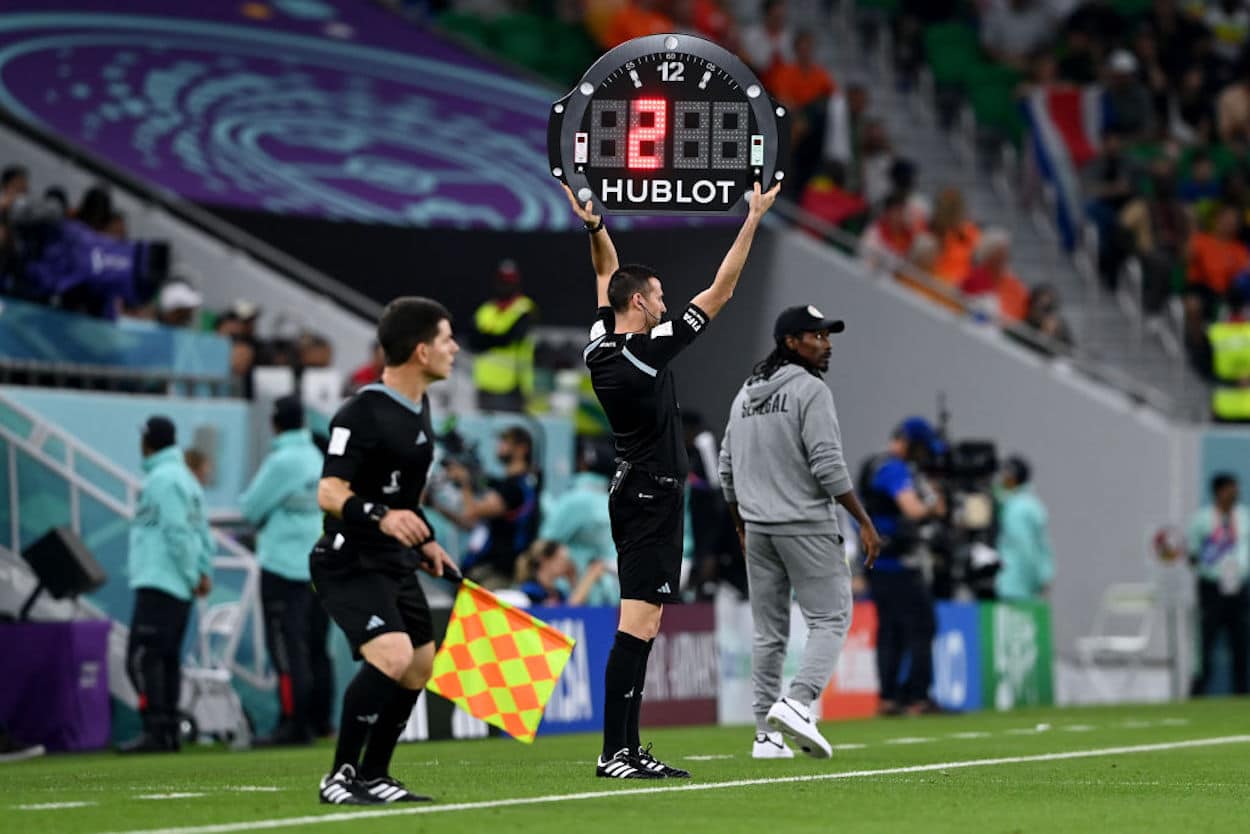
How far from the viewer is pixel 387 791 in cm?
952

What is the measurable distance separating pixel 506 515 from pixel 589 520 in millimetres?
616

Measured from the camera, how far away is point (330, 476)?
30.3 feet

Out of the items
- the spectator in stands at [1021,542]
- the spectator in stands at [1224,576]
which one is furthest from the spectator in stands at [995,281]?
the spectator in stands at [1021,542]

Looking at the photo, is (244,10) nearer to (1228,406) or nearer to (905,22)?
(905,22)

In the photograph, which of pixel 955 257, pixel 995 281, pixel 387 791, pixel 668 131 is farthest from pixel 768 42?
pixel 387 791

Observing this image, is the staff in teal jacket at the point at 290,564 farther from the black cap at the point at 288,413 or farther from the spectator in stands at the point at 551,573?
the spectator in stands at the point at 551,573

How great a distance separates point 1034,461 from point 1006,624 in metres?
4.88

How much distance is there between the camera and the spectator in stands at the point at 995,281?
27.5m

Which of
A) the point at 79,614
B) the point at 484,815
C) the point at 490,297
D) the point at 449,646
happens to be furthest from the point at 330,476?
the point at 490,297

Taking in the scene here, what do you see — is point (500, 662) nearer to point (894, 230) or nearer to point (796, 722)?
point (796, 722)

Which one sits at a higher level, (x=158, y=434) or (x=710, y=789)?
(x=158, y=434)

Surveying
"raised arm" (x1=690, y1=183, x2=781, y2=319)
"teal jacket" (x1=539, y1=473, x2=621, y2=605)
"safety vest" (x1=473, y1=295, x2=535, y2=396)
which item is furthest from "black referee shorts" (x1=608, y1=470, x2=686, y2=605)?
"safety vest" (x1=473, y1=295, x2=535, y2=396)

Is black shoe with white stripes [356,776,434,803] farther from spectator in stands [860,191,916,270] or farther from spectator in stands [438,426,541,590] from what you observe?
spectator in stands [860,191,916,270]

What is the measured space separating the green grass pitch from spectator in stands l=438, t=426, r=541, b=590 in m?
2.56
